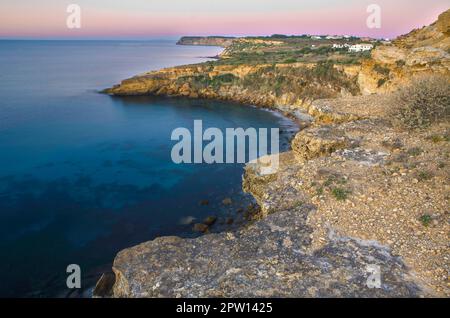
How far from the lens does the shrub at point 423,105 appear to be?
43.9 feet

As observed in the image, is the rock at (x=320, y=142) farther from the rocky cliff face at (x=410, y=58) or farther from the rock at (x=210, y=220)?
the rocky cliff face at (x=410, y=58)

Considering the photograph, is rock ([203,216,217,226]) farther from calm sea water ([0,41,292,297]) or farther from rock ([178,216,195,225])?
rock ([178,216,195,225])

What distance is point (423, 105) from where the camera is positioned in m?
13.6

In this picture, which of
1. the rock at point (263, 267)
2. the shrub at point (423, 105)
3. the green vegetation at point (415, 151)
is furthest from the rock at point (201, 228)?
the shrub at point (423, 105)

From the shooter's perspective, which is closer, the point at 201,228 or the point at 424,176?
the point at 424,176

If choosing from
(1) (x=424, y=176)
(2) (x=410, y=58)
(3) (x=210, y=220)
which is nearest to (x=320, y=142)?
(1) (x=424, y=176)

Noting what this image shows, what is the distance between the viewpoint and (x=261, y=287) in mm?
7488

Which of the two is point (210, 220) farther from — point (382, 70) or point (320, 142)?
point (382, 70)

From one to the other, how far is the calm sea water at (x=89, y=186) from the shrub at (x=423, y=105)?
30.1 ft

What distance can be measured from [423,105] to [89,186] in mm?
18732

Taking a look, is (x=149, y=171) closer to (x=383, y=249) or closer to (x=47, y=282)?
(x=47, y=282)

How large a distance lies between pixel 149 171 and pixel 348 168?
51.0 ft

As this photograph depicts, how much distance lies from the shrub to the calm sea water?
9.19 m
